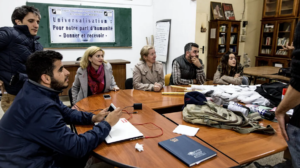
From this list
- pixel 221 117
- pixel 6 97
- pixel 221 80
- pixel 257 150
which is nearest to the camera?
pixel 257 150

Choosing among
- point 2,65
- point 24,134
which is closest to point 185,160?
point 24,134

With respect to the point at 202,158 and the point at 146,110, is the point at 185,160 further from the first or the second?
the point at 146,110

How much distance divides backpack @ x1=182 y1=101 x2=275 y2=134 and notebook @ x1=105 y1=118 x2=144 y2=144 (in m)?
0.43

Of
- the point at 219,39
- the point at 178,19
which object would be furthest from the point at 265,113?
the point at 219,39

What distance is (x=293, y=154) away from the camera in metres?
1.12

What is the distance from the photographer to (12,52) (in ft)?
6.94

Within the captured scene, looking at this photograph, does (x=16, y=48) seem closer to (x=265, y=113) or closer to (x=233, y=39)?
(x=265, y=113)

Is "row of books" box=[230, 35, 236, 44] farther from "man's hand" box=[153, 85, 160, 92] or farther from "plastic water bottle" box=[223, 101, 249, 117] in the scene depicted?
"plastic water bottle" box=[223, 101, 249, 117]

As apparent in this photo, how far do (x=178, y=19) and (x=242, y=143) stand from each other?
3.64 metres

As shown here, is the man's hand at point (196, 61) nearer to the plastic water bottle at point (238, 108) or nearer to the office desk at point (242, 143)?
the plastic water bottle at point (238, 108)

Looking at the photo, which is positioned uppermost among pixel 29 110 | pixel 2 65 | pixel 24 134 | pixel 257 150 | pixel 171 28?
pixel 171 28

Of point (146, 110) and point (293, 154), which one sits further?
point (146, 110)

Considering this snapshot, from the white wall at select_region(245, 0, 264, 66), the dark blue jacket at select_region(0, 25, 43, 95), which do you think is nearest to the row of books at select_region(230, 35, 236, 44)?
the white wall at select_region(245, 0, 264, 66)

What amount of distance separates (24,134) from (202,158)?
927 millimetres
